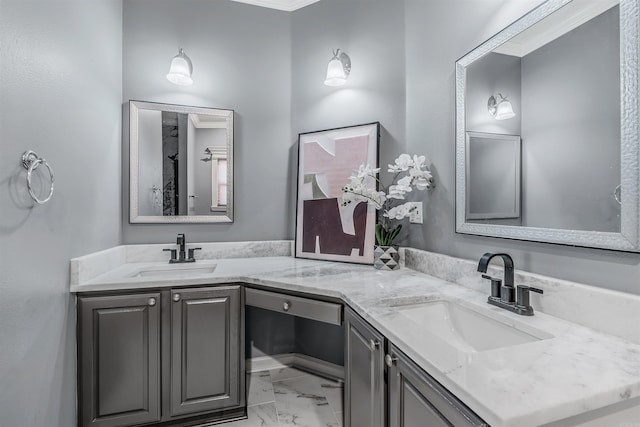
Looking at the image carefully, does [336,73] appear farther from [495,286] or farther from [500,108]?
[495,286]

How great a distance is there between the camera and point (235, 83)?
245 centimetres

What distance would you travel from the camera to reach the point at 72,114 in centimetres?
157

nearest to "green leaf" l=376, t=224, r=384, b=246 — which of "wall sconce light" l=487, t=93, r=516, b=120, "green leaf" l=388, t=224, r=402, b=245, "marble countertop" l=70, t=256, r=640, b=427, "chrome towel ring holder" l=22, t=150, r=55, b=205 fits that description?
"green leaf" l=388, t=224, r=402, b=245

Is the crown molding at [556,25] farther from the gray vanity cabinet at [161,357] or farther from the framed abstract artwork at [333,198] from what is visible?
the gray vanity cabinet at [161,357]

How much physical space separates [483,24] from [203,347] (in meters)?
2.22

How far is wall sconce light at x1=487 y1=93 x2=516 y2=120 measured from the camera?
4.30ft

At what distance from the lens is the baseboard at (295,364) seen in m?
2.32

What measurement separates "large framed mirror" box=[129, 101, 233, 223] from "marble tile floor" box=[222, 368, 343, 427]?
4.06 feet

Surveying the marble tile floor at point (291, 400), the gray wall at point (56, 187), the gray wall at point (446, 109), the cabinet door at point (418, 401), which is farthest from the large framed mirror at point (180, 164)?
the cabinet door at point (418, 401)

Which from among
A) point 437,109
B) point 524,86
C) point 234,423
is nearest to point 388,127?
point 437,109

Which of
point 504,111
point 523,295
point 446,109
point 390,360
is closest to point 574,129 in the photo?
point 504,111

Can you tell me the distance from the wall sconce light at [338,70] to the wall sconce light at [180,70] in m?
0.97

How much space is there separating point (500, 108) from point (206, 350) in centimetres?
194

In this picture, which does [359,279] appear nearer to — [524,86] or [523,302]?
[523,302]
